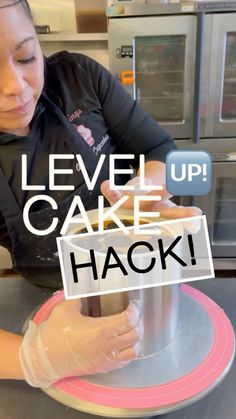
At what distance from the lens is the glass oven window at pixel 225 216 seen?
73.0 inches

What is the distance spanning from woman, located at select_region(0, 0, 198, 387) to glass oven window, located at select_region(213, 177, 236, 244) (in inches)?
37.7

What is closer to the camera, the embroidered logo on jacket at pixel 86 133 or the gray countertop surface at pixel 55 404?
the gray countertop surface at pixel 55 404

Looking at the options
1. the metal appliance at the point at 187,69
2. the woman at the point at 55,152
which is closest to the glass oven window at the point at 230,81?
the metal appliance at the point at 187,69

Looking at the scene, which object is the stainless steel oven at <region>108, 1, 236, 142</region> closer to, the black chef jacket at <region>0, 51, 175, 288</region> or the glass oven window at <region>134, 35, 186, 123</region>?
the glass oven window at <region>134, 35, 186, 123</region>

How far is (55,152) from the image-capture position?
0.86 m

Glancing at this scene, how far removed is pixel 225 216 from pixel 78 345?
5.05 ft

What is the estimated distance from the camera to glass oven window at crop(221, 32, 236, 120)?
1614 mm

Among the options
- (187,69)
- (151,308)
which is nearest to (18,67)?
(151,308)

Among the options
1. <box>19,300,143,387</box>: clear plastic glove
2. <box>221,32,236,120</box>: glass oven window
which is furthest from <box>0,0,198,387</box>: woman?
<box>221,32,236,120</box>: glass oven window

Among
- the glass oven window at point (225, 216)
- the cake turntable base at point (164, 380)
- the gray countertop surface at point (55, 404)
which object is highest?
the cake turntable base at point (164, 380)

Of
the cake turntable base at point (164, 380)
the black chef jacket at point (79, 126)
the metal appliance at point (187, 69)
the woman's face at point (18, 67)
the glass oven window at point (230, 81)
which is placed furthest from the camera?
the glass oven window at point (230, 81)

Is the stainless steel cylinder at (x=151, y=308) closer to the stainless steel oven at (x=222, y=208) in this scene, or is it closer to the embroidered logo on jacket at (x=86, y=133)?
the embroidered logo on jacket at (x=86, y=133)

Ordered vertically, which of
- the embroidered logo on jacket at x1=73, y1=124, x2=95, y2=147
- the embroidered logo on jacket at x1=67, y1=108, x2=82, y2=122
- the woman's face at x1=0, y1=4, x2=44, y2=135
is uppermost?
the woman's face at x1=0, y1=4, x2=44, y2=135

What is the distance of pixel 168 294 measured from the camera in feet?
1.62
